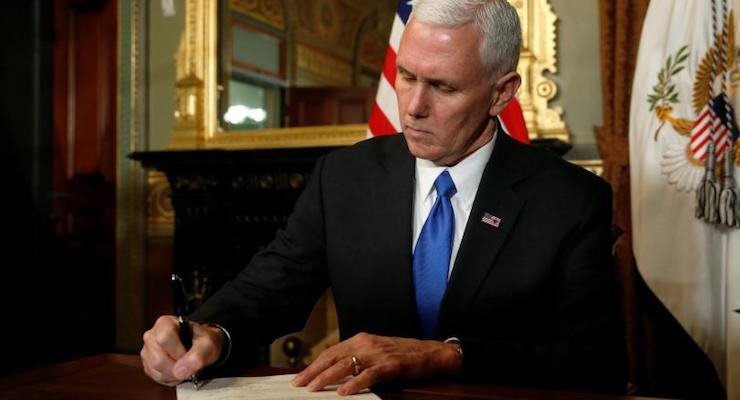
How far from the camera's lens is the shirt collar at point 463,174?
1557 millimetres

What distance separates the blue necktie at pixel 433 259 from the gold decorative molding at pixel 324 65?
78.5 inches

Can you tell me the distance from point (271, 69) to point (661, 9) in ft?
5.90

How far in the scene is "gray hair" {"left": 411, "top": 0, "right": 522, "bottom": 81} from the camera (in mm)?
1407

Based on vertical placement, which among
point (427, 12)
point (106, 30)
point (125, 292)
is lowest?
point (125, 292)

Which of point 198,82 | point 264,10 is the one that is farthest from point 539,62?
point 198,82

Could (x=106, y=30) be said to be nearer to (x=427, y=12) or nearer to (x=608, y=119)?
(x=608, y=119)

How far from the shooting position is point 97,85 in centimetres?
435

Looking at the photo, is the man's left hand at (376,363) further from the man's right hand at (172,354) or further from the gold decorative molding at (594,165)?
the gold decorative molding at (594,165)

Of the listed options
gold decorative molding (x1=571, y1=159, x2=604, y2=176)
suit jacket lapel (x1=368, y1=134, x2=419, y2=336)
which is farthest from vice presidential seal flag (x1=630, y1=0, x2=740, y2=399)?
suit jacket lapel (x1=368, y1=134, x2=419, y2=336)

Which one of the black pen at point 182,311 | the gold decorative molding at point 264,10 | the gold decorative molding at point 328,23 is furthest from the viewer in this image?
the gold decorative molding at point 264,10

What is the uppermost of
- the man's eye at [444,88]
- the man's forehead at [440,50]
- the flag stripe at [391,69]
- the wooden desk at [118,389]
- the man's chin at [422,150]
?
the flag stripe at [391,69]

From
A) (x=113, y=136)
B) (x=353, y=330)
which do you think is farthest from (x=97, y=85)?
(x=353, y=330)

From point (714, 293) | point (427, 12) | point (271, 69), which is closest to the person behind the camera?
point (427, 12)

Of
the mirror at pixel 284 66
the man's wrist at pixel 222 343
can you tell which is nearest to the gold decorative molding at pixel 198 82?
the mirror at pixel 284 66
